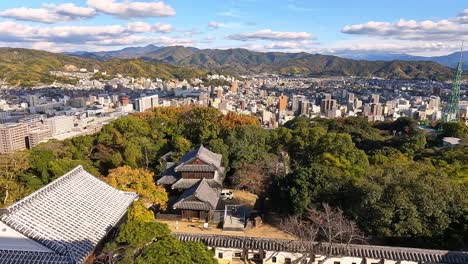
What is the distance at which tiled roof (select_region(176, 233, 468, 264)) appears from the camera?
1237 centimetres

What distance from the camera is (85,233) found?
31.7ft

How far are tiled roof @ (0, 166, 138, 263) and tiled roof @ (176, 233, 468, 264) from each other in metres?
3.56

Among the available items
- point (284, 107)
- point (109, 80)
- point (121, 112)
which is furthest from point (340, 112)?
point (109, 80)

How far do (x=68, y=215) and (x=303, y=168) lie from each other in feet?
35.5

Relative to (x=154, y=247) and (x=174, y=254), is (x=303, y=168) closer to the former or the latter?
(x=174, y=254)

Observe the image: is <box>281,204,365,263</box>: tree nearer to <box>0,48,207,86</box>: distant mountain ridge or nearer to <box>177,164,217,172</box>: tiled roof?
<box>177,164,217,172</box>: tiled roof

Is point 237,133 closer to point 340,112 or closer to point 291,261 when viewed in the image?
point 291,261

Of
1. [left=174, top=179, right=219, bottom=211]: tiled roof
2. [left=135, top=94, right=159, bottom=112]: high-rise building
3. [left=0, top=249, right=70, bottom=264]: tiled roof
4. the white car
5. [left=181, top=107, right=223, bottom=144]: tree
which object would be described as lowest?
[left=135, top=94, right=159, bottom=112]: high-rise building

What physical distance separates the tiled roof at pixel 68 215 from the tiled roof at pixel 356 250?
3.56 meters

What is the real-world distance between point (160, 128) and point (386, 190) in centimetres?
2051

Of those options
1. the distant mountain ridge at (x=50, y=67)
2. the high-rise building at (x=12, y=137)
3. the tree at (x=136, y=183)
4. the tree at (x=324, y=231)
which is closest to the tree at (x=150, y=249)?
the tree at (x=324, y=231)

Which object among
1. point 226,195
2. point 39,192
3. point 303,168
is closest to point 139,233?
point 39,192

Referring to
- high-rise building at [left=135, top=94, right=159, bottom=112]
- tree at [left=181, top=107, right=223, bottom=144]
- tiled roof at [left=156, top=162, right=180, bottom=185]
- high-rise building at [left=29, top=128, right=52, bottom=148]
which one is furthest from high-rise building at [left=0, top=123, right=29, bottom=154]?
tiled roof at [left=156, top=162, right=180, bottom=185]

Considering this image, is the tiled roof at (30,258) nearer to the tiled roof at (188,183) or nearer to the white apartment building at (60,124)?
the tiled roof at (188,183)
